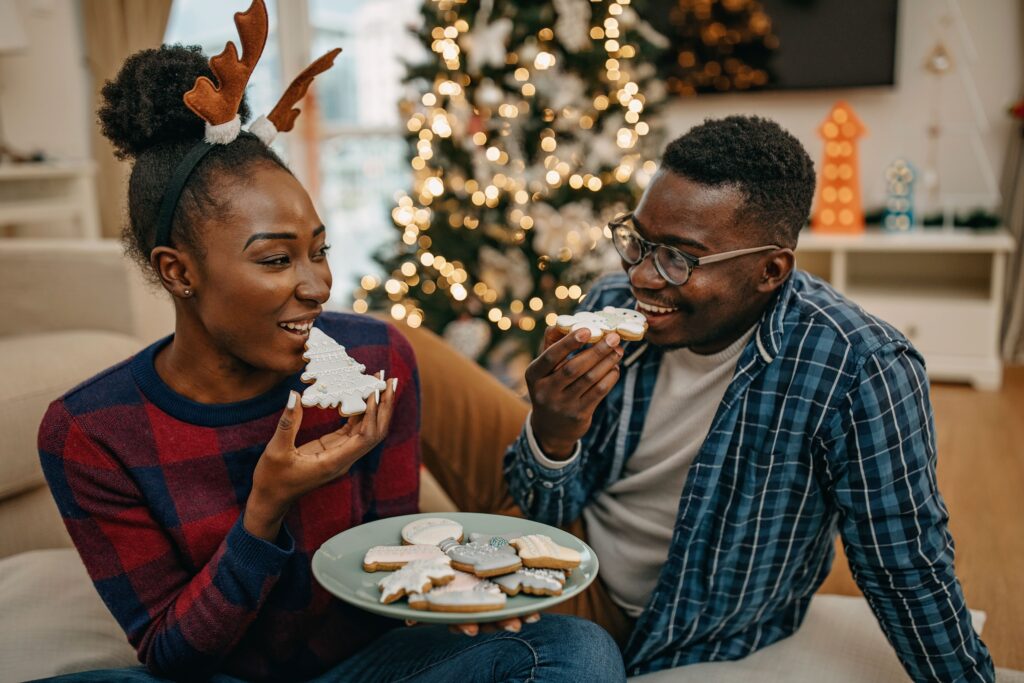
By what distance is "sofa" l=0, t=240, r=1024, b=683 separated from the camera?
1.50 meters

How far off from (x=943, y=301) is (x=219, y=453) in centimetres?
390

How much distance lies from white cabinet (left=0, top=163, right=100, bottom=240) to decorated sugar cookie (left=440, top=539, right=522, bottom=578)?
3.37m

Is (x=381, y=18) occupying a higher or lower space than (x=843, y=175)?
higher

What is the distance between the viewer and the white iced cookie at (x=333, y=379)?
3.83 ft

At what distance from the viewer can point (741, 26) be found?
15.4ft

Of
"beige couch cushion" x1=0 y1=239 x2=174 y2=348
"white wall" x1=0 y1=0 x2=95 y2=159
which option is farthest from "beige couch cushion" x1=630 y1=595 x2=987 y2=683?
"white wall" x1=0 y1=0 x2=95 y2=159

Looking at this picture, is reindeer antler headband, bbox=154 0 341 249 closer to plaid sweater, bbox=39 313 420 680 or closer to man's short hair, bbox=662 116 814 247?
plaid sweater, bbox=39 313 420 680

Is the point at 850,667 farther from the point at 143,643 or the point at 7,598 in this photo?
the point at 7,598

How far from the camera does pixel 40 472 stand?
1.91m

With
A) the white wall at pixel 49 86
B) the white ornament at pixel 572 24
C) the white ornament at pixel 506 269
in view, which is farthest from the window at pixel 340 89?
the white ornament at pixel 572 24

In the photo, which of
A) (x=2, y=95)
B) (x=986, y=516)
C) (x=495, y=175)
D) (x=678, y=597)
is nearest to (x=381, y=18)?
(x=2, y=95)

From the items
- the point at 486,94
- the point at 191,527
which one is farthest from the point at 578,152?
the point at 191,527

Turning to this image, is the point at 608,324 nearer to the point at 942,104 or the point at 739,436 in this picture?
the point at 739,436

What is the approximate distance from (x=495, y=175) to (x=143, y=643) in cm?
256
